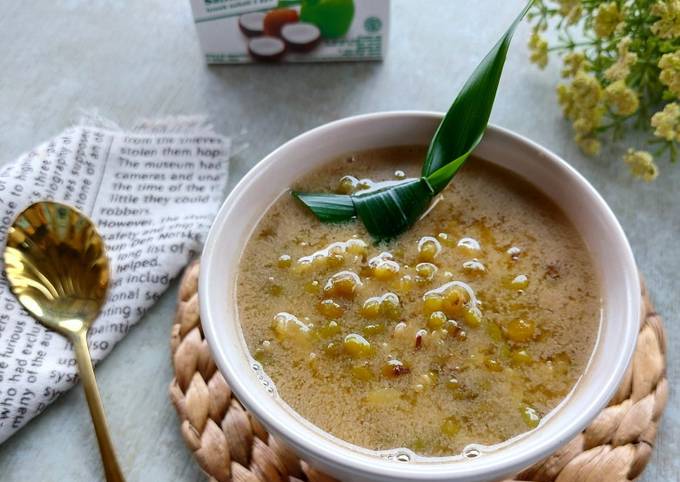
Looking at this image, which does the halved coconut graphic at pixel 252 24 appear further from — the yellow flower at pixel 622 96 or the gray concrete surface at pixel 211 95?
the yellow flower at pixel 622 96

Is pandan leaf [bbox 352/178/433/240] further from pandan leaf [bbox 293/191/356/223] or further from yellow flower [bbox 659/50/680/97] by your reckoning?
yellow flower [bbox 659/50/680/97]

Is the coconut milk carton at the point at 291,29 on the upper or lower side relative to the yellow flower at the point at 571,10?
lower

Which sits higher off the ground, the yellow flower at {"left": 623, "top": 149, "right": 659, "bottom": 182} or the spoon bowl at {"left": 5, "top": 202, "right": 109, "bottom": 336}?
the yellow flower at {"left": 623, "top": 149, "right": 659, "bottom": 182}

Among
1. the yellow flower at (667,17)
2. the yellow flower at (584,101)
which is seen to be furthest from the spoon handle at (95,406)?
the yellow flower at (667,17)

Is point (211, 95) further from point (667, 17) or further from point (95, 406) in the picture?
point (667, 17)

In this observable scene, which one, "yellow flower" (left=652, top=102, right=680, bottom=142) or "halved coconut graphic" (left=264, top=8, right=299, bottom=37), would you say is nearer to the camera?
"yellow flower" (left=652, top=102, right=680, bottom=142)

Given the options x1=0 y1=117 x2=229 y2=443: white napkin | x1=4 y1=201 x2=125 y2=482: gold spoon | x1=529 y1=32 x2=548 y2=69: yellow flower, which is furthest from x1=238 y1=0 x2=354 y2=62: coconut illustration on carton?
x1=4 y1=201 x2=125 y2=482: gold spoon
